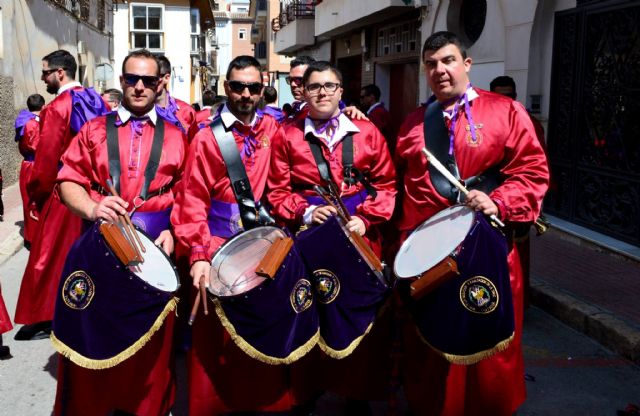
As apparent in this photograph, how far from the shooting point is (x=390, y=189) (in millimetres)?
3824

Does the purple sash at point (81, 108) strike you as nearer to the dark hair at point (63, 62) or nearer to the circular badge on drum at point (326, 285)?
the dark hair at point (63, 62)

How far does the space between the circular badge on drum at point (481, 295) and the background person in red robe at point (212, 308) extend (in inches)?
47.3

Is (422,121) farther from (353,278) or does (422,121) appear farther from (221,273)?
(221,273)

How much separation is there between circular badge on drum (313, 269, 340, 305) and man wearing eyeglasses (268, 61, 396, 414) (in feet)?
1.23

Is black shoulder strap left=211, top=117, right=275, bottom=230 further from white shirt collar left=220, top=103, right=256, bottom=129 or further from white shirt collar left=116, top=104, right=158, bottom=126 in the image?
white shirt collar left=116, top=104, right=158, bottom=126

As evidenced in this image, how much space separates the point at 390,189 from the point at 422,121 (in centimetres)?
41

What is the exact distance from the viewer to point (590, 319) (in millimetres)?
5598

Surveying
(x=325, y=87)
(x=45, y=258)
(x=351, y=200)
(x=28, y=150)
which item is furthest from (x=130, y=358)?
(x=28, y=150)

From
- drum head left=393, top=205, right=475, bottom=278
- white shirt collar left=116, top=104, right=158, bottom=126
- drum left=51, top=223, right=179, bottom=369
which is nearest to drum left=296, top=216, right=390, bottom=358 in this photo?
drum head left=393, top=205, right=475, bottom=278

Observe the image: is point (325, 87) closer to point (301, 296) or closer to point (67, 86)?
point (301, 296)

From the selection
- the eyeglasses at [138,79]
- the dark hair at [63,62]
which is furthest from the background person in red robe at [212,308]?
the dark hair at [63,62]

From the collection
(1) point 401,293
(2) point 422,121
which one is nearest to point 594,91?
(2) point 422,121

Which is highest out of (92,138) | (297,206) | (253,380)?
(92,138)

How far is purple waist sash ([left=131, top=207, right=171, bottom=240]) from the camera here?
145 inches
